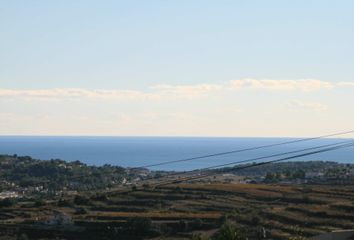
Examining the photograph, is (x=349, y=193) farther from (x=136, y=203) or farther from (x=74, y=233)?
(x=74, y=233)

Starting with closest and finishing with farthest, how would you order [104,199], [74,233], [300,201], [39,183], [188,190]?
1. [74,233]
2. [300,201]
3. [104,199]
4. [188,190]
5. [39,183]

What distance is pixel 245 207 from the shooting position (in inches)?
1844

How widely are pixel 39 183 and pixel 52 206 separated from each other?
24.7 m

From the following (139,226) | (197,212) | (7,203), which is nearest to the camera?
(139,226)

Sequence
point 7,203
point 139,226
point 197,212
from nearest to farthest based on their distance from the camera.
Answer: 1. point 139,226
2. point 197,212
3. point 7,203

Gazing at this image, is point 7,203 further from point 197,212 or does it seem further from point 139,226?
point 139,226

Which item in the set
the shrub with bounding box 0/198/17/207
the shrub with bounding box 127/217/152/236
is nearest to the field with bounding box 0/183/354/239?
the shrub with bounding box 127/217/152/236

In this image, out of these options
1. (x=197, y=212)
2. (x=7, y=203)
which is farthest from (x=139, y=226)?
(x=7, y=203)

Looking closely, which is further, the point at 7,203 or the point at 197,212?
the point at 7,203

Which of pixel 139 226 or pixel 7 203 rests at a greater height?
pixel 7 203

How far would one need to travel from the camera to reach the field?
3688 centimetres

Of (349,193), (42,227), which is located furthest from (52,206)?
(349,193)

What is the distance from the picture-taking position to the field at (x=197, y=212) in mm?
36875

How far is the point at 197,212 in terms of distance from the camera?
46.3 meters
